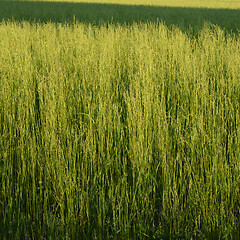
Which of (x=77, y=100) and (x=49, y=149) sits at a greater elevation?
(x=77, y=100)

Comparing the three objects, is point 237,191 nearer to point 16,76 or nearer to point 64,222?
point 64,222

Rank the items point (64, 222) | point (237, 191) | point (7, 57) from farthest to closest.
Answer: point (7, 57) < point (237, 191) < point (64, 222)

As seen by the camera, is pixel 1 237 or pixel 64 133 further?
pixel 64 133

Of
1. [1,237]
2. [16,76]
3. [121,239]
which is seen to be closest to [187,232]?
[121,239]

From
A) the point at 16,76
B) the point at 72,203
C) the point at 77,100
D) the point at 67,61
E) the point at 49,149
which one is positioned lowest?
the point at 72,203

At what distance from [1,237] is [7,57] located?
2.95 metres

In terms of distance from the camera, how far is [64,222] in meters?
1.97

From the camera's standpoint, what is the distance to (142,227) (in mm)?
1863

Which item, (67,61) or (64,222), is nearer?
(64,222)

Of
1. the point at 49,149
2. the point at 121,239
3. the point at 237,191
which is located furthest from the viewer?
the point at 49,149

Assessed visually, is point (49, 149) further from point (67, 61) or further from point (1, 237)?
point (67, 61)

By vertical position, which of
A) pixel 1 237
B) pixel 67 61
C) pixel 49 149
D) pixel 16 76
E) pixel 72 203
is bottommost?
pixel 1 237

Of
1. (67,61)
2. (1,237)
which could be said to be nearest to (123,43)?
(67,61)

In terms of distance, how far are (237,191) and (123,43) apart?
11.9 feet
